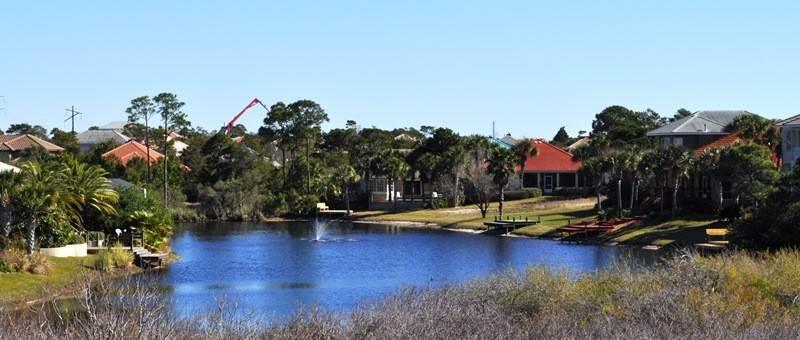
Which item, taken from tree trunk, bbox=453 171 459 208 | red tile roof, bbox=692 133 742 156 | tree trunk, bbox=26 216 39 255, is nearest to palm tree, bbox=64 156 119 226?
tree trunk, bbox=26 216 39 255

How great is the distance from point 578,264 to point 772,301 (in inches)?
1195

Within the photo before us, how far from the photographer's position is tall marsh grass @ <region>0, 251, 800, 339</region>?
25.5 metres

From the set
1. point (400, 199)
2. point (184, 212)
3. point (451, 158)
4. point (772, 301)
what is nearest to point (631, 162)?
point (451, 158)

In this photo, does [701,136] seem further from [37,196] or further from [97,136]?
[97,136]

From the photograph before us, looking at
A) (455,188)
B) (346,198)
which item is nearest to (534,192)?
(455,188)

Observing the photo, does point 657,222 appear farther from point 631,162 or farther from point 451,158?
point 451,158

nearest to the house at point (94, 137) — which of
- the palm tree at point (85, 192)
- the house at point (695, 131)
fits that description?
the house at point (695, 131)

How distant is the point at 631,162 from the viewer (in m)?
95.2

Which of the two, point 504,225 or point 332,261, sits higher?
point 504,225

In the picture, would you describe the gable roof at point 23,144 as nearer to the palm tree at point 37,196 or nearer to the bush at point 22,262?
the palm tree at point 37,196

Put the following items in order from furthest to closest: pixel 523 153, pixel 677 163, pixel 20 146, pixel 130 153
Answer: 1. pixel 20 146
2. pixel 130 153
3. pixel 523 153
4. pixel 677 163

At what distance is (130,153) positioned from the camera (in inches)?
5546

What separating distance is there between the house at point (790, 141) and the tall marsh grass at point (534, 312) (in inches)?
1761

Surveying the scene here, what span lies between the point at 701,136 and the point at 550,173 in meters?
24.1
